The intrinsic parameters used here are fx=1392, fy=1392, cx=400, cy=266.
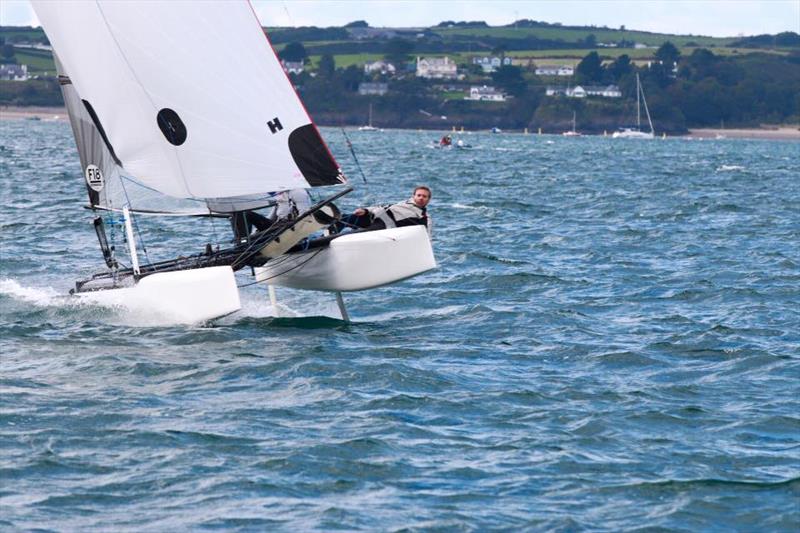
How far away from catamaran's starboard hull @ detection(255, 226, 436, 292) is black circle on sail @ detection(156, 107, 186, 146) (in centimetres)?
170

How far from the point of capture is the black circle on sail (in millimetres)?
14352

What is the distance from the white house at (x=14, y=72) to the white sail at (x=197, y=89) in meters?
178

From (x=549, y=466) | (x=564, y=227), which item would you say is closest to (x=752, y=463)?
(x=549, y=466)

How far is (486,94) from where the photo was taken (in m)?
196

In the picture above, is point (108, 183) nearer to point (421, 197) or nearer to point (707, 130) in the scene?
point (421, 197)

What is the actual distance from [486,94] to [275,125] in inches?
7249

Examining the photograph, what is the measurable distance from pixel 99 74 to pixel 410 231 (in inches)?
143

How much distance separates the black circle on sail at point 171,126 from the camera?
14.4m

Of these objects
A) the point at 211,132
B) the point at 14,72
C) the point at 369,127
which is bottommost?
the point at 369,127

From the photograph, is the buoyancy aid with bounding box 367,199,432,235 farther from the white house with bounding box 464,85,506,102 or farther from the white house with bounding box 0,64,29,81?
the white house with bounding box 464,85,506,102

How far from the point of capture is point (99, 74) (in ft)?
47.2

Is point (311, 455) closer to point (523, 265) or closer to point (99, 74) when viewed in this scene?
point (99, 74)

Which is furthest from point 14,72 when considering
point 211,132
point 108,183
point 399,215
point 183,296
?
point 183,296

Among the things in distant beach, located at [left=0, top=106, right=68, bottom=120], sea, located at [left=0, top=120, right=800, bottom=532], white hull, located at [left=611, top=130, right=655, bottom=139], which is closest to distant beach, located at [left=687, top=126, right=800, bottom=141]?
white hull, located at [left=611, top=130, right=655, bottom=139]
